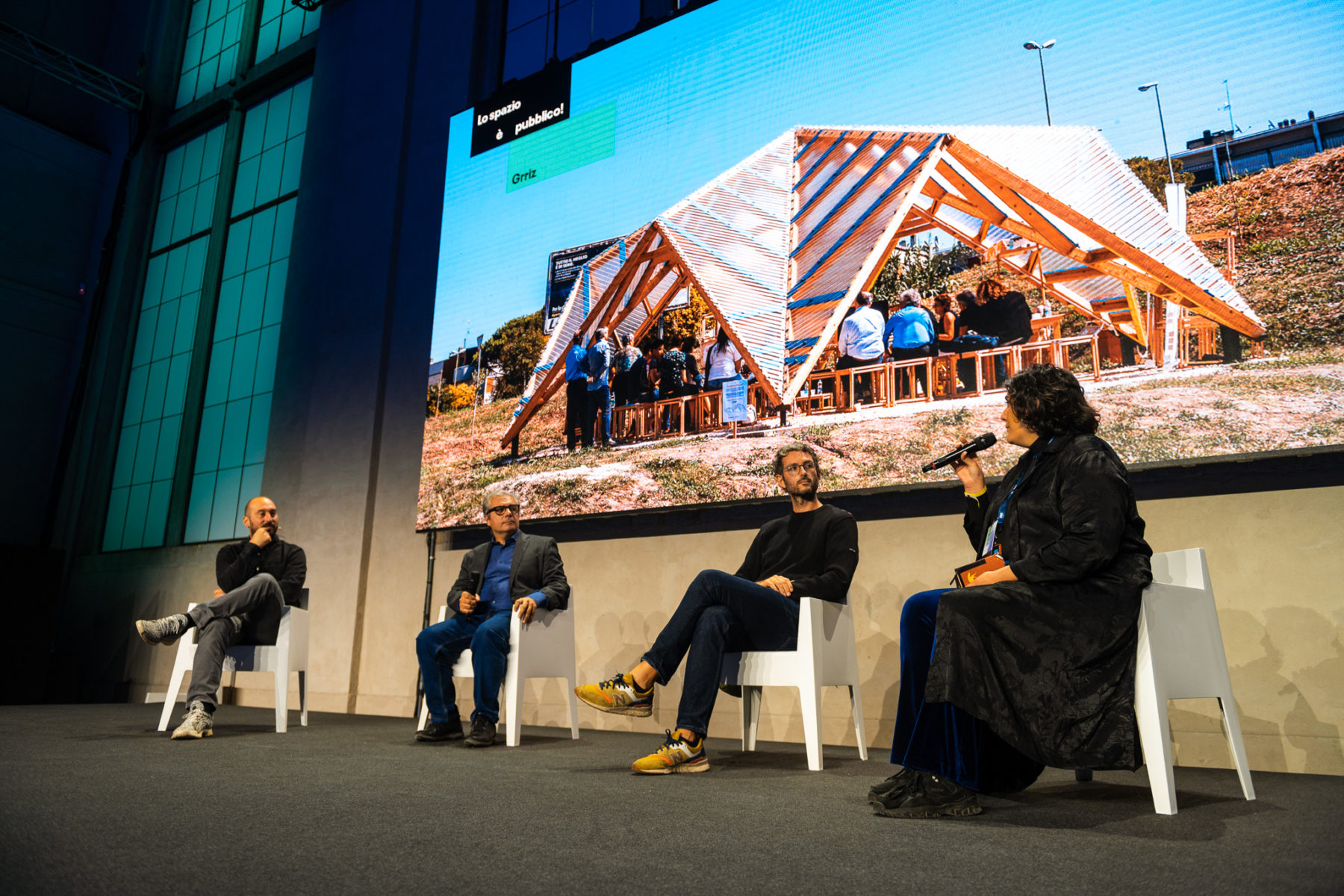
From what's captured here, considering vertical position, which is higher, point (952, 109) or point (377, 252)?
point (377, 252)

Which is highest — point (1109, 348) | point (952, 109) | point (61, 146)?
point (61, 146)

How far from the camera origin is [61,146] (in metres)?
7.62

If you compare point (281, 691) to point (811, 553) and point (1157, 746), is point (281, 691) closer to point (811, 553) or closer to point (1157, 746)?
point (811, 553)

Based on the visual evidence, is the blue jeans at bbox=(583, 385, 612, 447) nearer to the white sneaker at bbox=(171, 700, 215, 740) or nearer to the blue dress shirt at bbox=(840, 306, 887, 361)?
the blue dress shirt at bbox=(840, 306, 887, 361)

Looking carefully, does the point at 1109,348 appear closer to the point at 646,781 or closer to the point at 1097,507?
the point at 1097,507

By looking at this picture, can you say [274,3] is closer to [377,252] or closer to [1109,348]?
[377,252]

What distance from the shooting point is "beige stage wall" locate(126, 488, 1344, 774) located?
8.42ft

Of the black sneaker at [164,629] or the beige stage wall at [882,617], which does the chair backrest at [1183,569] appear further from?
the black sneaker at [164,629]

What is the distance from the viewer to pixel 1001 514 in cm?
199

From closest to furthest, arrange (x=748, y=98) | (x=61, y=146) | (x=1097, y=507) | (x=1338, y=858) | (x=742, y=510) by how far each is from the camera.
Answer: (x=1338, y=858) < (x=1097, y=507) < (x=742, y=510) < (x=748, y=98) < (x=61, y=146)

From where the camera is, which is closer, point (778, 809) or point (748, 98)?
point (778, 809)

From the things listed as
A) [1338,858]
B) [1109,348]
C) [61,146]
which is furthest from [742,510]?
[61,146]

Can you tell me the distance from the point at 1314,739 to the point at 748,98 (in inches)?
126

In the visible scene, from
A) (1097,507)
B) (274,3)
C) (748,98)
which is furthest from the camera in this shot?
(274,3)
